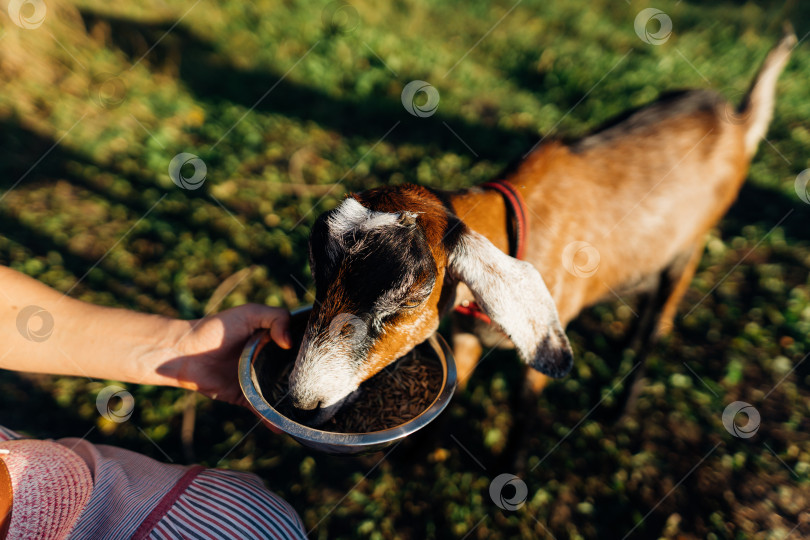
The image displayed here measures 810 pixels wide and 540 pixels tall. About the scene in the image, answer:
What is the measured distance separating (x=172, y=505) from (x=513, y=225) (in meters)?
1.92

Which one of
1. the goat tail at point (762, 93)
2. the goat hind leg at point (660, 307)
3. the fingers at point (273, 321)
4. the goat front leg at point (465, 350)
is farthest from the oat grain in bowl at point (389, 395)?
the goat tail at point (762, 93)

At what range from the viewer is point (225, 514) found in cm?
161

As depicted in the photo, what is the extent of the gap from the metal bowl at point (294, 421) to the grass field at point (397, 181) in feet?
3.64

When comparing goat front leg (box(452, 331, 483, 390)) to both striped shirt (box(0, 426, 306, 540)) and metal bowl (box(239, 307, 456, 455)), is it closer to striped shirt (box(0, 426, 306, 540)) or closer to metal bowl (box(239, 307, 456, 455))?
metal bowl (box(239, 307, 456, 455))

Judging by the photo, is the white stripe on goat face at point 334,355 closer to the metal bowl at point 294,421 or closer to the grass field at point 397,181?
the metal bowl at point 294,421

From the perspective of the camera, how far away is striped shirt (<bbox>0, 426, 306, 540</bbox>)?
154 centimetres

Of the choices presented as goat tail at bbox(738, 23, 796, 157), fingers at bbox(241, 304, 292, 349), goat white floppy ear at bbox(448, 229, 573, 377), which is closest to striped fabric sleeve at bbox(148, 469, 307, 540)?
fingers at bbox(241, 304, 292, 349)

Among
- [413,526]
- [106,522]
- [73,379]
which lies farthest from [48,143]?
[413,526]

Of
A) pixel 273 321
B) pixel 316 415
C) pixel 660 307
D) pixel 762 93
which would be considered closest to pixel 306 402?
pixel 316 415

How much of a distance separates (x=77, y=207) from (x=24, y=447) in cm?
363

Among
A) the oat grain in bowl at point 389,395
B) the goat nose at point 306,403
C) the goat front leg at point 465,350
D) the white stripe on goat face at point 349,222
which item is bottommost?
the goat front leg at point 465,350

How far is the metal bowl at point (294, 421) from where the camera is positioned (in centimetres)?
169

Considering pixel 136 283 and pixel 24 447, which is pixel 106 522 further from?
pixel 136 283

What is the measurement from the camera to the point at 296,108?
5.84 metres
